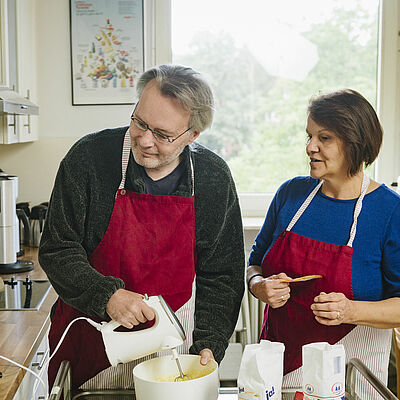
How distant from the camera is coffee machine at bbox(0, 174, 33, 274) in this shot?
2.34 m

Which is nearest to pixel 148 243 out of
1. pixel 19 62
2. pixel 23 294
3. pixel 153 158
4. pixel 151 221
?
pixel 151 221

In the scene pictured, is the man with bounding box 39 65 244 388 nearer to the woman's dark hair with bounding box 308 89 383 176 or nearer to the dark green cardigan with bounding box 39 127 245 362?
the dark green cardigan with bounding box 39 127 245 362

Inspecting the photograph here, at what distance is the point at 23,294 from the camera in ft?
6.86

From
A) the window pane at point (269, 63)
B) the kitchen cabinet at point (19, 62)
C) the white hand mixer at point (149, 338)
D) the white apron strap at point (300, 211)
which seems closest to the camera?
the white hand mixer at point (149, 338)

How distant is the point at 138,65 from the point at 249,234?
104 centimetres

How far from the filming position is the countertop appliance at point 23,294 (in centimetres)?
196

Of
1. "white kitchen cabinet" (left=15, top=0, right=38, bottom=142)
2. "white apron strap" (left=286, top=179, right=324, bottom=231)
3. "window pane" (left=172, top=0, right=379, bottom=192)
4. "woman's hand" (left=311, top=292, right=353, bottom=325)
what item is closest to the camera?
"woman's hand" (left=311, top=292, right=353, bottom=325)

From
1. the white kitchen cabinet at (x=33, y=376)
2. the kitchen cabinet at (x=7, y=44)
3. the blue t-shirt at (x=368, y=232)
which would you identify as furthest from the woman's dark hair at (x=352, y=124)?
the kitchen cabinet at (x=7, y=44)

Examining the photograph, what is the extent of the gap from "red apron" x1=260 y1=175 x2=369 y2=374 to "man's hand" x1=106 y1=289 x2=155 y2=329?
0.54 meters

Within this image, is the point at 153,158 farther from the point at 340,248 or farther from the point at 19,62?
the point at 19,62

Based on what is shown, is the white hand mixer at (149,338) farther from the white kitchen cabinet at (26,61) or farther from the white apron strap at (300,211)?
the white kitchen cabinet at (26,61)

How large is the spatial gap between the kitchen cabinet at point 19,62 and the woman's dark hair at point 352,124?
1.42 m

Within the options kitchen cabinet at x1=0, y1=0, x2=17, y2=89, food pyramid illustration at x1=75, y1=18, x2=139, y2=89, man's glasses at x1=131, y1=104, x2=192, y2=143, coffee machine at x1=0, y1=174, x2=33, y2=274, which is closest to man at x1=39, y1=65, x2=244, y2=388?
man's glasses at x1=131, y1=104, x2=192, y2=143

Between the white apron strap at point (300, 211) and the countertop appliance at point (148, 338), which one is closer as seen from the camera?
the countertop appliance at point (148, 338)
